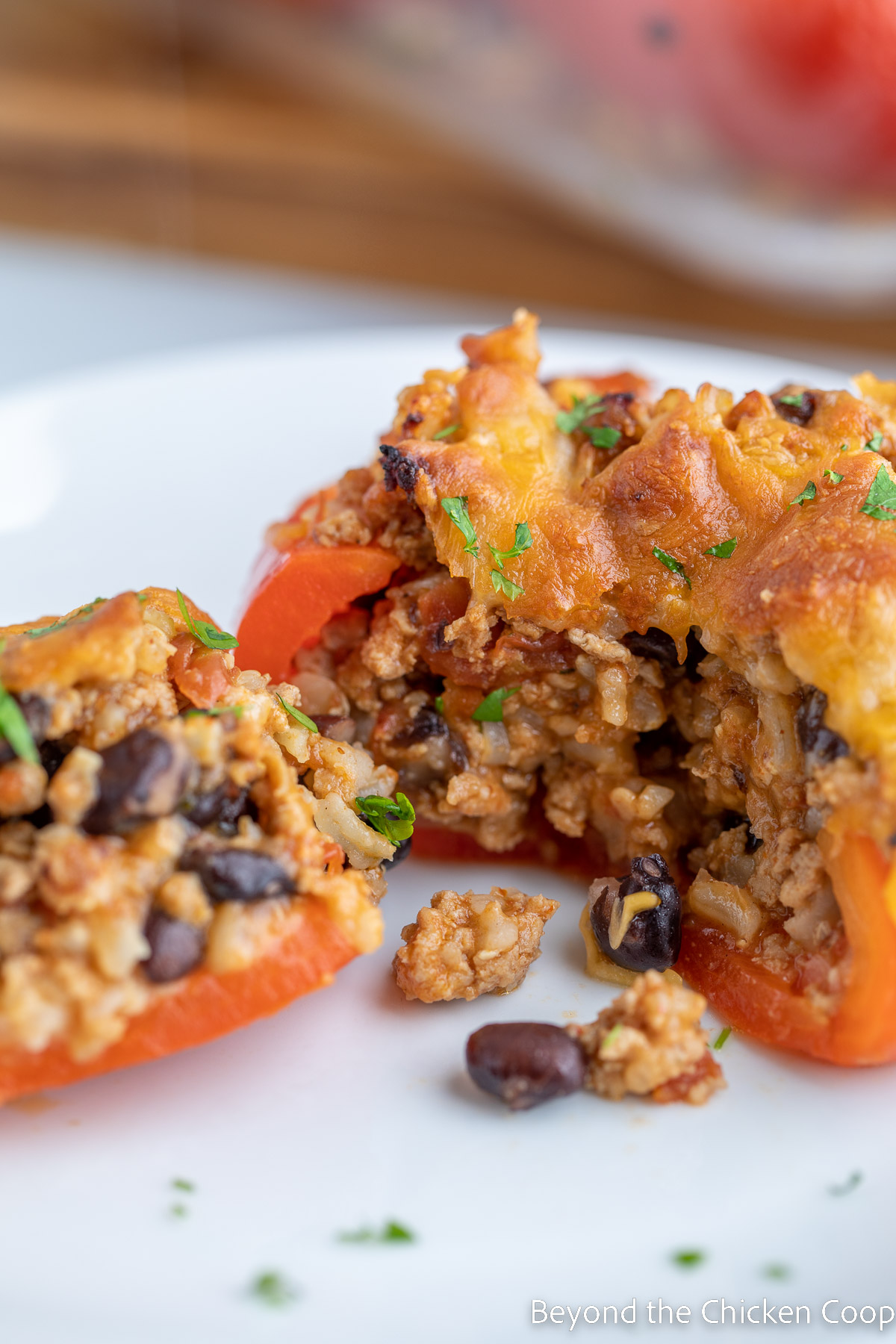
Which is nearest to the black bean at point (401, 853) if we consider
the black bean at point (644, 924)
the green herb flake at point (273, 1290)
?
the black bean at point (644, 924)

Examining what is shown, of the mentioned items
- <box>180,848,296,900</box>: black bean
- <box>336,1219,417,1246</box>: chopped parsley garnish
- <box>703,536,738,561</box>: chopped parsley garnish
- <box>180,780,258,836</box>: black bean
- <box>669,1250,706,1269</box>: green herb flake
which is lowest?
<box>336,1219,417,1246</box>: chopped parsley garnish

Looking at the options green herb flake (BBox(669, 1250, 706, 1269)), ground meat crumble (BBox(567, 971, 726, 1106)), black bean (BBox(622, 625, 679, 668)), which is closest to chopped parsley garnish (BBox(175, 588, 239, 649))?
black bean (BBox(622, 625, 679, 668))

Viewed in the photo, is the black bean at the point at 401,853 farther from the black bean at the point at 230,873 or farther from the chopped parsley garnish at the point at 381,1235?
the chopped parsley garnish at the point at 381,1235

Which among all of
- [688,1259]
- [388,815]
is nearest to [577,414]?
[388,815]

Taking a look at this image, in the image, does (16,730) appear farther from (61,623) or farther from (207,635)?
(207,635)

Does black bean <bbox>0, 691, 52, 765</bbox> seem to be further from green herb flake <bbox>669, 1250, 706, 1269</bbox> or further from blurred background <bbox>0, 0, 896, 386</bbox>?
blurred background <bbox>0, 0, 896, 386</bbox>
